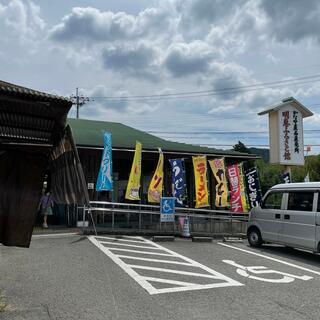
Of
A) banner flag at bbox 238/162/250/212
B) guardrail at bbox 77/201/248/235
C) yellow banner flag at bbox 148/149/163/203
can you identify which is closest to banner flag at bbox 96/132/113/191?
guardrail at bbox 77/201/248/235

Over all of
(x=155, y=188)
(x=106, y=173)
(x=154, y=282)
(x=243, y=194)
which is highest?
(x=106, y=173)

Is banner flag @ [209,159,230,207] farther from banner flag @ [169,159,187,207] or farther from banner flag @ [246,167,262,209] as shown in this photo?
banner flag @ [169,159,187,207]

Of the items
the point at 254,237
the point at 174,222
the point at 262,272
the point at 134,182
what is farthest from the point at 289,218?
the point at 134,182

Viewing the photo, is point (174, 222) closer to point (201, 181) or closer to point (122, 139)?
point (201, 181)

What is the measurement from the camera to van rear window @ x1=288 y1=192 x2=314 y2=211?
38.5 ft

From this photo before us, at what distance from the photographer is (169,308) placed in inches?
257

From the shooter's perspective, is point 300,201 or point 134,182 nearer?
point 300,201

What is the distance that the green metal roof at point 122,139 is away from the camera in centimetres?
1848

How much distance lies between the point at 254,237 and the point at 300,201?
7.81 ft

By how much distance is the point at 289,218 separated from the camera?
1231 cm

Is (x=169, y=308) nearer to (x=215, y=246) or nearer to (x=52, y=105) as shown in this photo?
(x=52, y=105)

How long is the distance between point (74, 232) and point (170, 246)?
345cm

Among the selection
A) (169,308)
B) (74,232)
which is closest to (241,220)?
(74,232)

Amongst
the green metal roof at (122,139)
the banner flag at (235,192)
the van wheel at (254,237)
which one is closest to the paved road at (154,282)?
the van wheel at (254,237)
